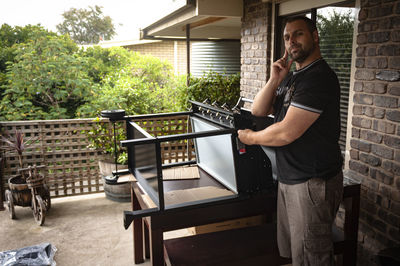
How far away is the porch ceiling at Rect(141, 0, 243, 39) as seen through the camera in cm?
423

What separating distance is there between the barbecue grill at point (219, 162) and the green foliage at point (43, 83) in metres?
5.91

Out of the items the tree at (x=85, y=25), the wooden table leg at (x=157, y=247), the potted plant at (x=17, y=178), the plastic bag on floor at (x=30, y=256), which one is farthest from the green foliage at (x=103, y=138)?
the tree at (x=85, y=25)

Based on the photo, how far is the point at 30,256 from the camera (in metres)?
3.28

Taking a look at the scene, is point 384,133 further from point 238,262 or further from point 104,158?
point 104,158

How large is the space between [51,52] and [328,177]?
25.3ft

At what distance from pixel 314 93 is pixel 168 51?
13.6 metres

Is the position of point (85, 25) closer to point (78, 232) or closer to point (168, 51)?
point (168, 51)

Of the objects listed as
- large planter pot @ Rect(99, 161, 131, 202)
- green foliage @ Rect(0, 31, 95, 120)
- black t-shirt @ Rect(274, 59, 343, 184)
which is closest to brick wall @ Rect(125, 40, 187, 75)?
green foliage @ Rect(0, 31, 95, 120)

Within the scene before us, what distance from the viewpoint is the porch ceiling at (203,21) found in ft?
13.9

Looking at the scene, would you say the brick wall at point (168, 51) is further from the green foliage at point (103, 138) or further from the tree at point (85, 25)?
the tree at point (85, 25)

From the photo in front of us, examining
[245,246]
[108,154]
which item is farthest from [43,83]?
[245,246]

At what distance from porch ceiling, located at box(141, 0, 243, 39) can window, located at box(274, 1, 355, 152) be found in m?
1.29

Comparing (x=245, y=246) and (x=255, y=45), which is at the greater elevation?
(x=255, y=45)

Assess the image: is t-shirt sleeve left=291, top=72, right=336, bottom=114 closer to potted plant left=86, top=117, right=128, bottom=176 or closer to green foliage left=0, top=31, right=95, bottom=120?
A: potted plant left=86, top=117, right=128, bottom=176
